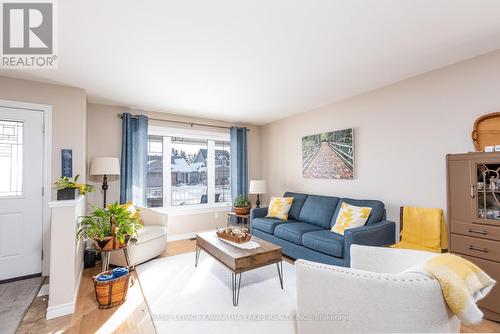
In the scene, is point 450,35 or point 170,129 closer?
point 450,35

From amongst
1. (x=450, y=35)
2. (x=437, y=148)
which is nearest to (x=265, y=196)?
(x=437, y=148)

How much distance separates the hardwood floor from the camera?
6.48 ft

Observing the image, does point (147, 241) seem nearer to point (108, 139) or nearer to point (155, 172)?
point (155, 172)

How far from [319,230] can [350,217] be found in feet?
1.61

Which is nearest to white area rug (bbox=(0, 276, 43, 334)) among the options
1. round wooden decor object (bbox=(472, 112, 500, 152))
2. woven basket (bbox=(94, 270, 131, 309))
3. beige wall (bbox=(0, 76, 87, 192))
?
woven basket (bbox=(94, 270, 131, 309))

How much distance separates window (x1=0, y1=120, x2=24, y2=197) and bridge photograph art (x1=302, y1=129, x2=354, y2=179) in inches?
168

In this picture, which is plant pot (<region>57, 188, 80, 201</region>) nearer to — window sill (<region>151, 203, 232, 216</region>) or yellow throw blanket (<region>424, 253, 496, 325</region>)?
window sill (<region>151, 203, 232, 216</region>)

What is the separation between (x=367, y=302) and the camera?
40.5 inches

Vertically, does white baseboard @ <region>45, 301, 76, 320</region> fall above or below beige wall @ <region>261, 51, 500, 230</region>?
below

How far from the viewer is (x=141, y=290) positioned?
2.61m

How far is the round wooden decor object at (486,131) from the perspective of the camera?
2248mm

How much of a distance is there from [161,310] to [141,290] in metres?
0.53

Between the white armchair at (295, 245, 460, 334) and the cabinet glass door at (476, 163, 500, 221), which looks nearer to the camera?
the white armchair at (295, 245, 460, 334)

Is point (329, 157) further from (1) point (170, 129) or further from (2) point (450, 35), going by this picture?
(1) point (170, 129)
